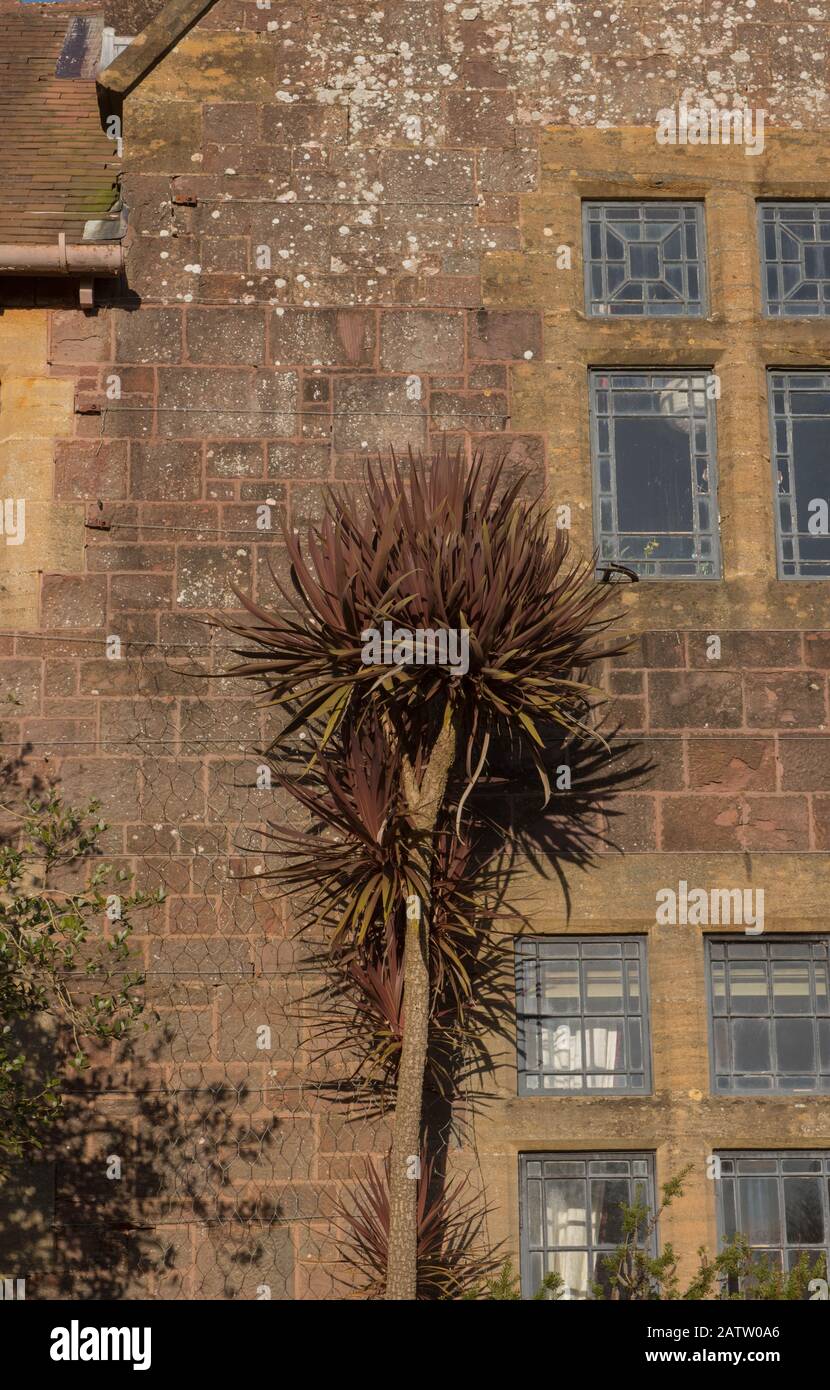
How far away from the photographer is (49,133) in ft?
33.2

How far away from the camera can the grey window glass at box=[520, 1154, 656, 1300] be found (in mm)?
8570

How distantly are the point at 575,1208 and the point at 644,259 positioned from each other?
4.90 metres

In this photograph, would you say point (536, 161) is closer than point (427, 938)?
No

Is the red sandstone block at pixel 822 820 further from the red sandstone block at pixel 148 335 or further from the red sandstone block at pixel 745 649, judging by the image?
the red sandstone block at pixel 148 335

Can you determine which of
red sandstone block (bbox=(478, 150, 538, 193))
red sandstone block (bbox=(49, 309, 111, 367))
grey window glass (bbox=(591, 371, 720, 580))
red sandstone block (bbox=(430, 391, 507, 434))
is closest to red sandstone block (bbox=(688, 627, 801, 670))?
grey window glass (bbox=(591, 371, 720, 580))

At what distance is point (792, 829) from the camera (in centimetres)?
902

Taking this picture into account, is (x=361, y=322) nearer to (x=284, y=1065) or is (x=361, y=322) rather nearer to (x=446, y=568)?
(x=446, y=568)

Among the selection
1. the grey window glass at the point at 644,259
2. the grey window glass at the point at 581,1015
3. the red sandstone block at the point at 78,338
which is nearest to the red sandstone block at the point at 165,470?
the red sandstone block at the point at 78,338

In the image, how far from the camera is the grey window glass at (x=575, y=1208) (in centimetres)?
857

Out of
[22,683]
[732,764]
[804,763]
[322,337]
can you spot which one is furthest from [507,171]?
[22,683]

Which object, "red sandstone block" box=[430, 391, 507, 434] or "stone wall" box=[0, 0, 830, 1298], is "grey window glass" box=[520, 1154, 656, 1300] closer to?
"stone wall" box=[0, 0, 830, 1298]

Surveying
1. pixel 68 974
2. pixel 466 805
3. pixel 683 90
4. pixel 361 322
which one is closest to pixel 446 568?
pixel 466 805

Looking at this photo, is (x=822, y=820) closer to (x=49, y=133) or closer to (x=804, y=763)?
(x=804, y=763)

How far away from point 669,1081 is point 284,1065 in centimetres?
182
